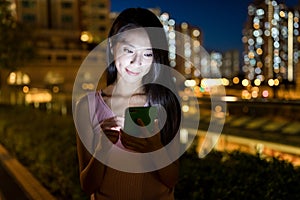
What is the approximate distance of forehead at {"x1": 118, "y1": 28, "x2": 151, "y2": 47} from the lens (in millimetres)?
1794

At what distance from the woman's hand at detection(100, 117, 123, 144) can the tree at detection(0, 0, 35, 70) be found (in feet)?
51.3

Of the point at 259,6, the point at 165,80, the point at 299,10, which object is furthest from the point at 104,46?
the point at 259,6

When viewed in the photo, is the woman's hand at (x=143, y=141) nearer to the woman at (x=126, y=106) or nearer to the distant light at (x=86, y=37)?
the woman at (x=126, y=106)

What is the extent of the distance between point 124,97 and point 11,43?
52.9ft

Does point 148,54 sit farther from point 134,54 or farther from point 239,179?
point 239,179

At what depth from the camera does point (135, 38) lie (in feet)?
5.89

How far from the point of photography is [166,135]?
5.89ft

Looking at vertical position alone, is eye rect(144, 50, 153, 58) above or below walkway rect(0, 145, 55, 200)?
above

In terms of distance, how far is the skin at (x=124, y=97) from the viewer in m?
1.74

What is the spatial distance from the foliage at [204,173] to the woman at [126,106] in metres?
1.93

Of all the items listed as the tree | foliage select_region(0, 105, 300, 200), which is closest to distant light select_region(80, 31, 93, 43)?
the tree

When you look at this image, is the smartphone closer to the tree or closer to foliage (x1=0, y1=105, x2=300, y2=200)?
foliage (x1=0, y1=105, x2=300, y2=200)

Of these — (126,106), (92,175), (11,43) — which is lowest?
(92,175)

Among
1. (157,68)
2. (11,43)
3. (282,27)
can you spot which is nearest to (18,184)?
(282,27)
